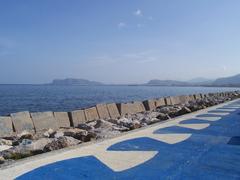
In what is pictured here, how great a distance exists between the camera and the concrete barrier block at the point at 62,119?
10.6 meters

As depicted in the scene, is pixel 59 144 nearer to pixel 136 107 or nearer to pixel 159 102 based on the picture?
pixel 136 107

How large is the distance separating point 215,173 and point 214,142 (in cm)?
227

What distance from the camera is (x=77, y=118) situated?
38.1ft

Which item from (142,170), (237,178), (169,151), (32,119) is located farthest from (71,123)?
(237,178)

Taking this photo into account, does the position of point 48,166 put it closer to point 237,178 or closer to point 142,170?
point 142,170

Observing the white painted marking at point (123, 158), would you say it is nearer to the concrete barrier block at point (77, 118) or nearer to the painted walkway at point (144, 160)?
the painted walkway at point (144, 160)

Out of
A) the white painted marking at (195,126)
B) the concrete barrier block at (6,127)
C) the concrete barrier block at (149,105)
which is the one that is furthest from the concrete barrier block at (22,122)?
the concrete barrier block at (149,105)

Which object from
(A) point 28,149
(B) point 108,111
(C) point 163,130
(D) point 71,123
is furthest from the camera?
(B) point 108,111

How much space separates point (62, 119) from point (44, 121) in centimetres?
89

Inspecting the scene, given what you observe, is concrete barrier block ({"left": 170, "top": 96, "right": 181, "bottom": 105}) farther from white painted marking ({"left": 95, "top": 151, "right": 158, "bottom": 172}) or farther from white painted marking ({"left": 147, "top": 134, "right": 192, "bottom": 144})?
white painted marking ({"left": 95, "top": 151, "right": 158, "bottom": 172})

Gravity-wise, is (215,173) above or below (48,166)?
below

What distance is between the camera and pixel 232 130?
871 cm

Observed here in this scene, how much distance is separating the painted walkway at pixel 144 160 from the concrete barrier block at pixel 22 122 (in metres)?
3.22

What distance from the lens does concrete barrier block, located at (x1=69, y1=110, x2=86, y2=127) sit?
1121 cm
